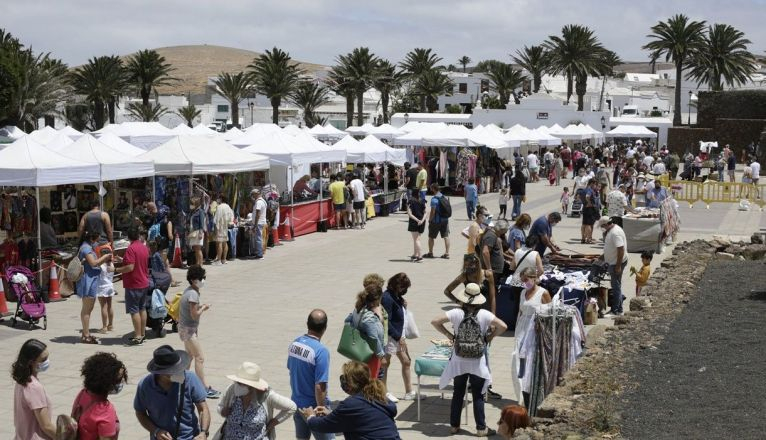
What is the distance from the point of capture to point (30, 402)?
262 inches

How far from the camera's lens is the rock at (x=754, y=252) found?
20.2m

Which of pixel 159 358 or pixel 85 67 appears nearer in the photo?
pixel 159 358

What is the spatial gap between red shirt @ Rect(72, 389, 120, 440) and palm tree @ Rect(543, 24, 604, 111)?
74426 millimetres

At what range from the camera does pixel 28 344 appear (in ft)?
22.2

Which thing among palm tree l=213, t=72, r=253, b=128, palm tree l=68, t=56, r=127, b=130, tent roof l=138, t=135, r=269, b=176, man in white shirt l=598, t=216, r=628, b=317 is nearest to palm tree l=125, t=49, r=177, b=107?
palm tree l=68, t=56, r=127, b=130

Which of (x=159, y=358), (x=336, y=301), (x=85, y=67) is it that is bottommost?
(x=336, y=301)

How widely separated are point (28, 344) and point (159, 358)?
915 mm

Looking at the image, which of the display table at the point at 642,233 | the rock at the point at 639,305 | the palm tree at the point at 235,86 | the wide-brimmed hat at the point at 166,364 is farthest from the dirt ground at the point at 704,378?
the palm tree at the point at 235,86

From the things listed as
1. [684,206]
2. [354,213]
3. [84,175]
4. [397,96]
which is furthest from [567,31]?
[84,175]

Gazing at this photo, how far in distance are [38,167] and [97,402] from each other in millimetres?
10955

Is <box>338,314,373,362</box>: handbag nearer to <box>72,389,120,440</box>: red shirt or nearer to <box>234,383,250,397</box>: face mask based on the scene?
<box>234,383,250,397</box>: face mask

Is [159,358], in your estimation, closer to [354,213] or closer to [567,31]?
[354,213]

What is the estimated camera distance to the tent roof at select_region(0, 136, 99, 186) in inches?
643

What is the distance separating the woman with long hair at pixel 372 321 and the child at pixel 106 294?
517 centimetres
